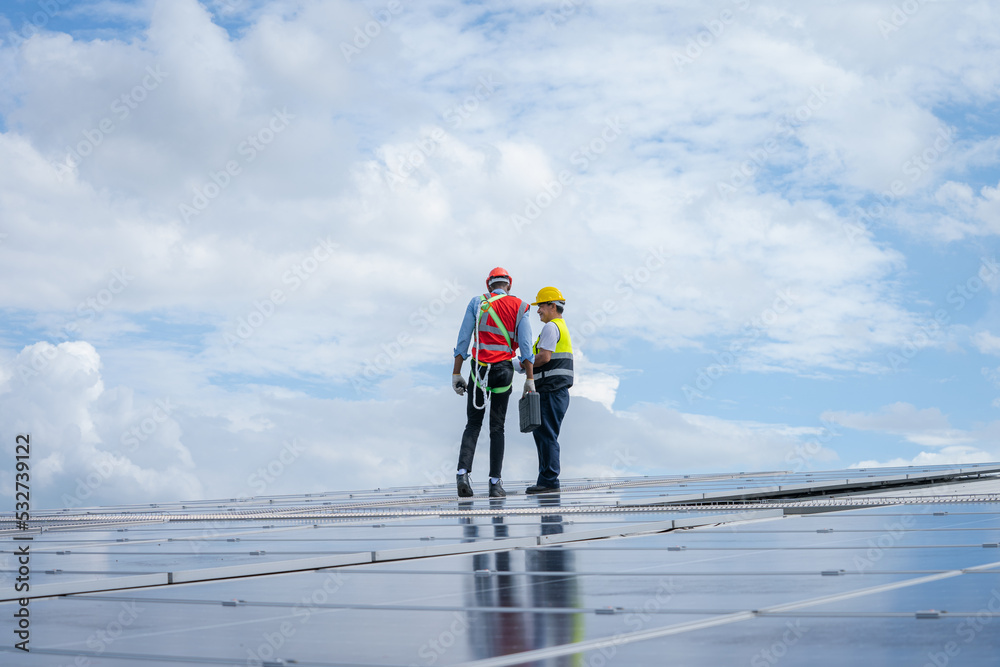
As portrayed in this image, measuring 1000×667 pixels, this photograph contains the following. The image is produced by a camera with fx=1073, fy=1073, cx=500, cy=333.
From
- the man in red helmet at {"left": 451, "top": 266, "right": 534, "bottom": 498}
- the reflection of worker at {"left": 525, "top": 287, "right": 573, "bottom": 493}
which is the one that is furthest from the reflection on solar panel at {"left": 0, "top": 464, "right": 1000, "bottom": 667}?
the reflection of worker at {"left": 525, "top": 287, "right": 573, "bottom": 493}

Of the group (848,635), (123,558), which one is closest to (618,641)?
(848,635)

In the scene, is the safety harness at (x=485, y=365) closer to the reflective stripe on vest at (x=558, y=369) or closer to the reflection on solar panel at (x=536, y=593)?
the reflective stripe on vest at (x=558, y=369)

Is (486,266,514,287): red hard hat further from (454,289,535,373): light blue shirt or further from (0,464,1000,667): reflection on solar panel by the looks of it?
(0,464,1000,667): reflection on solar panel

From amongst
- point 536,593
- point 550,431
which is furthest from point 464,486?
point 536,593

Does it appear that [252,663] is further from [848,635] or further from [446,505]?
[446,505]

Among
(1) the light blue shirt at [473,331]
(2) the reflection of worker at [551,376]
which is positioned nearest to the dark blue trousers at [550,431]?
(2) the reflection of worker at [551,376]

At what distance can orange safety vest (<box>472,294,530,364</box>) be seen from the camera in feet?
39.9

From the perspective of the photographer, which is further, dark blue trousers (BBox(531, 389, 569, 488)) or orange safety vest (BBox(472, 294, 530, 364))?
dark blue trousers (BBox(531, 389, 569, 488))

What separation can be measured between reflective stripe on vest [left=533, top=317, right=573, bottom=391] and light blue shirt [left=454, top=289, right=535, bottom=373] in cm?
47

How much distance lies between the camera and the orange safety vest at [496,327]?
479 inches

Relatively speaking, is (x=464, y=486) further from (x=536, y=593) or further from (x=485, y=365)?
(x=536, y=593)

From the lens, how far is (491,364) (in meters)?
12.2

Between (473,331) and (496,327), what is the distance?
0.32m

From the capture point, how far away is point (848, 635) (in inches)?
117
